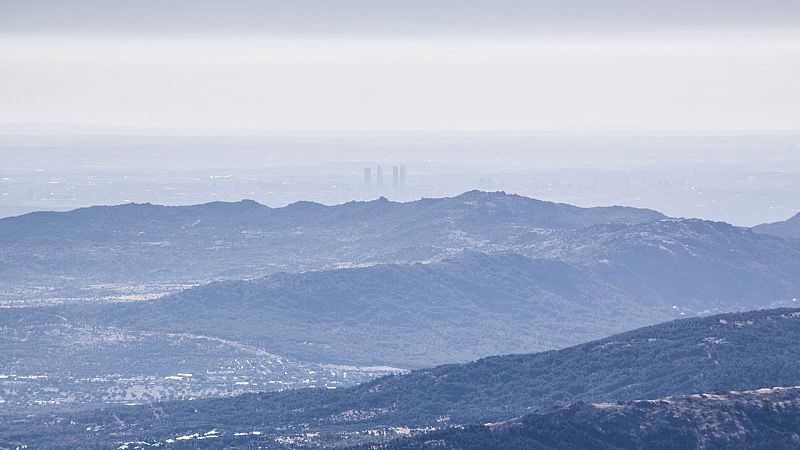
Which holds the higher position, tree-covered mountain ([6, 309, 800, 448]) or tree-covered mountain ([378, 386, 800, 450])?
tree-covered mountain ([378, 386, 800, 450])

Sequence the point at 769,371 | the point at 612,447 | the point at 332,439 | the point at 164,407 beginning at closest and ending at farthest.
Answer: the point at 612,447 < the point at 332,439 < the point at 769,371 < the point at 164,407

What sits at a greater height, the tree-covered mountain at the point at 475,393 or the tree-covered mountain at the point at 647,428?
the tree-covered mountain at the point at 647,428

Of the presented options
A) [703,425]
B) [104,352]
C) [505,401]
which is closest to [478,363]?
[505,401]

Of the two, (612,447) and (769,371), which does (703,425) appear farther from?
(769,371)

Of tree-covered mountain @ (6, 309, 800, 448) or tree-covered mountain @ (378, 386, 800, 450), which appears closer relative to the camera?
tree-covered mountain @ (378, 386, 800, 450)

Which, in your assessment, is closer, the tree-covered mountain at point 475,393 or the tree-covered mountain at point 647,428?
the tree-covered mountain at point 647,428
